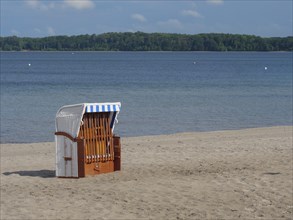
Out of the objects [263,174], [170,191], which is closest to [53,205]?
[170,191]

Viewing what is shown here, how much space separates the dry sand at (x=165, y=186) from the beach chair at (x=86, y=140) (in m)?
0.23

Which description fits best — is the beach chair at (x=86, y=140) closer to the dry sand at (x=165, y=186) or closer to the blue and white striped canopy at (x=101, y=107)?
the blue and white striped canopy at (x=101, y=107)

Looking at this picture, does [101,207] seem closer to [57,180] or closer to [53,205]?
[53,205]

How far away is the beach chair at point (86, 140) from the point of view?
39.8 feet

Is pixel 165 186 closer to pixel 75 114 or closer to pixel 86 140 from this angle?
pixel 86 140

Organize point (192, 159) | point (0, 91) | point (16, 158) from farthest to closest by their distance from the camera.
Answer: point (0, 91) < point (16, 158) < point (192, 159)

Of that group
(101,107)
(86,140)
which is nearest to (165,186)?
(86,140)

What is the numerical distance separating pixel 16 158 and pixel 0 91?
107ft

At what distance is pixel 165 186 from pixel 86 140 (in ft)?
5.79

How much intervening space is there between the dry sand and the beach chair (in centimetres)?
23

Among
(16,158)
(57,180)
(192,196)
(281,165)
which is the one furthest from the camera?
(16,158)

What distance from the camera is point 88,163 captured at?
12.4 metres

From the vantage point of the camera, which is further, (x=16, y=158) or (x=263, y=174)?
(x=16, y=158)

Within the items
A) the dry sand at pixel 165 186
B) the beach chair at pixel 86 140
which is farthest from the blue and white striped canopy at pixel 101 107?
the dry sand at pixel 165 186
